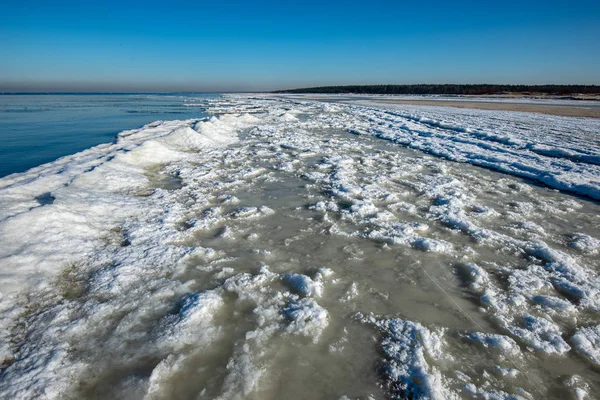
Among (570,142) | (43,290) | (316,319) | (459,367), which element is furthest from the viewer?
(570,142)

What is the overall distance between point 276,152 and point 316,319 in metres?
6.10

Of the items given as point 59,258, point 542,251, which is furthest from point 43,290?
point 542,251

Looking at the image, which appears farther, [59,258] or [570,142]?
[570,142]

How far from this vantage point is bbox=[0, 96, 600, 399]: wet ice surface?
5.63 ft

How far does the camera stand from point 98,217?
362cm

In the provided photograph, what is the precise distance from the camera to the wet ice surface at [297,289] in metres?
1.72

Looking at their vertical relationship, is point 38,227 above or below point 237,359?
above

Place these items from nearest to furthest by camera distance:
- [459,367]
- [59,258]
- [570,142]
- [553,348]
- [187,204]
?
1. [459,367]
2. [553,348]
3. [59,258]
4. [187,204]
5. [570,142]

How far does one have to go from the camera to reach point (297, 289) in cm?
247

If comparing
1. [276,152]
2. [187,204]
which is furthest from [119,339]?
[276,152]

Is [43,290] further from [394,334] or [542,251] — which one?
[542,251]

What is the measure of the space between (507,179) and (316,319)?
17.2ft

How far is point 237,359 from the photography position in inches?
71.5

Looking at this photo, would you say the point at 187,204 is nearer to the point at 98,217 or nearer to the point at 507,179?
the point at 98,217
